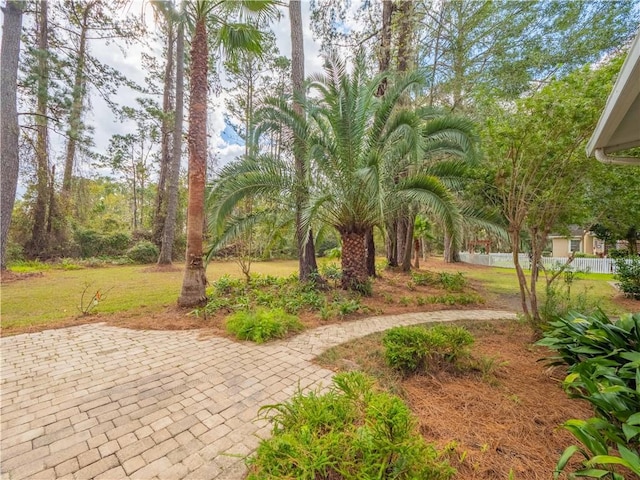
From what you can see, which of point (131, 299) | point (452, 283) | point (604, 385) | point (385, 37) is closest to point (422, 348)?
point (604, 385)

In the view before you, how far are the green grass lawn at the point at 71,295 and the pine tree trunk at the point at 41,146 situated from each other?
3261 millimetres

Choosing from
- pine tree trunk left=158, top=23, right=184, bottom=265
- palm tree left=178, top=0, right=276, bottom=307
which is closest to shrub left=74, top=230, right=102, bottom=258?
pine tree trunk left=158, top=23, right=184, bottom=265

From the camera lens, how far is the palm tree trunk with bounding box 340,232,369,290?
269 inches

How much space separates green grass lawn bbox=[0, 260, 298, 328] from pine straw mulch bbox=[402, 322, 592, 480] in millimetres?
5746

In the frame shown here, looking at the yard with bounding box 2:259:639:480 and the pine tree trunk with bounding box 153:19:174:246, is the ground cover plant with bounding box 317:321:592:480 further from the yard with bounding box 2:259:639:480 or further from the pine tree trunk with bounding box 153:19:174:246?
the pine tree trunk with bounding box 153:19:174:246

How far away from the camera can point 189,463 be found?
5.98ft

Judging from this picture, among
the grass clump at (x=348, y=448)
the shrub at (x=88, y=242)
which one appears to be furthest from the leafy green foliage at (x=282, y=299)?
the shrub at (x=88, y=242)

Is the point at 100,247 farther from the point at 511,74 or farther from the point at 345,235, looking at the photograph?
the point at 511,74

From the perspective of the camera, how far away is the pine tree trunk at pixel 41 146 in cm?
873

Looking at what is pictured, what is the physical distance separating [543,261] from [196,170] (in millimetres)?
16388

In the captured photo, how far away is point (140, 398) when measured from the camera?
8.46ft

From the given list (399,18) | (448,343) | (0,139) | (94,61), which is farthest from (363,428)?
(94,61)

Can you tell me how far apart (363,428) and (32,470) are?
2295mm

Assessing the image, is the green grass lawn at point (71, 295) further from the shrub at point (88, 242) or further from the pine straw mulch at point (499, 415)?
the pine straw mulch at point (499, 415)
